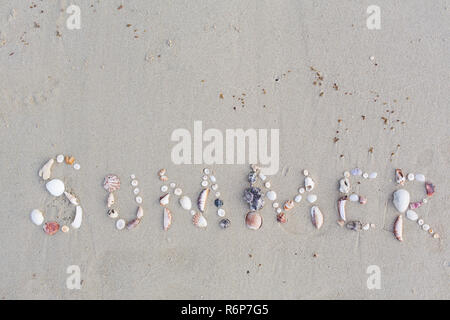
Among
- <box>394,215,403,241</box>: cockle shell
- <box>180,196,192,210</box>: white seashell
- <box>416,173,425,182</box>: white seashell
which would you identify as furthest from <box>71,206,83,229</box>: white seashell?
<box>416,173,425,182</box>: white seashell

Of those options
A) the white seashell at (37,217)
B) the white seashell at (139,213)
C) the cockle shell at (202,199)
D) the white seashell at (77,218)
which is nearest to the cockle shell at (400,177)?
the cockle shell at (202,199)

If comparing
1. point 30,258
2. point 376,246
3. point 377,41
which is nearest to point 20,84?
point 30,258

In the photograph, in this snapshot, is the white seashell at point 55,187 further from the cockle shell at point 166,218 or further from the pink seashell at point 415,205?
the pink seashell at point 415,205

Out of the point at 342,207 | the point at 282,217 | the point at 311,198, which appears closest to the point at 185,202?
the point at 282,217

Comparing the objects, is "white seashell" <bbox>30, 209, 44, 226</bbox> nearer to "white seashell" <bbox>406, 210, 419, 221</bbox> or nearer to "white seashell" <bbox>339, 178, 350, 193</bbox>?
"white seashell" <bbox>339, 178, 350, 193</bbox>

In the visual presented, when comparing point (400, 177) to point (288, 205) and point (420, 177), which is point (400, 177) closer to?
point (420, 177)
